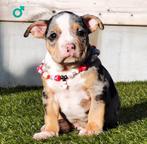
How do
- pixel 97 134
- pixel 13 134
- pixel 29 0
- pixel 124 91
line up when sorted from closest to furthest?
pixel 97 134 → pixel 13 134 → pixel 124 91 → pixel 29 0

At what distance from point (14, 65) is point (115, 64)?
156 cm

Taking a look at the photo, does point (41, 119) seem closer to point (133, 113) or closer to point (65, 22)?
point (133, 113)

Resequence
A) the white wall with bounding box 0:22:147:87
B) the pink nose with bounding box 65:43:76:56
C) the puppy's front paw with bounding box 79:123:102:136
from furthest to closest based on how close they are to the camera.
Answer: the white wall with bounding box 0:22:147:87 < the puppy's front paw with bounding box 79:123:102:136 < the pink nose with bounding box 65:43:76:56

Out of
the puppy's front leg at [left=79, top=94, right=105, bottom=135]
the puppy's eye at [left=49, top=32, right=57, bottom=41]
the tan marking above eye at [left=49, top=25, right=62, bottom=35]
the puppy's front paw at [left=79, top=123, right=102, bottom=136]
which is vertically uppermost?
the tan marking above eye at [left=49, top=25, right=62, bottom=35]

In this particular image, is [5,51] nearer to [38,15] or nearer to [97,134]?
[38,15]

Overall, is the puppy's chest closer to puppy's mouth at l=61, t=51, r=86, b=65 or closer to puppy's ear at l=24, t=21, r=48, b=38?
puppy's mouth at l=61, t=51, r=86, b=65

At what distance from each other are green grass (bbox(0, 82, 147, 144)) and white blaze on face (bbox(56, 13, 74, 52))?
2.70 feet

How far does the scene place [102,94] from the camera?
5086 mm

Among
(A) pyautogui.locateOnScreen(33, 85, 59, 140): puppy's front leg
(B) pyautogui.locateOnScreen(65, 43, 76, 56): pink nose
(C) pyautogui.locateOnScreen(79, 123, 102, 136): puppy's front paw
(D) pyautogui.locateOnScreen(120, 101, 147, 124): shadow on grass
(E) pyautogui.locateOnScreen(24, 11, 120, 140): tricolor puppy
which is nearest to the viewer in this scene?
(B) pyautogui.locateOnScreen(65, 43, 76, 56): pink nose

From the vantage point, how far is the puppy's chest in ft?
16.7

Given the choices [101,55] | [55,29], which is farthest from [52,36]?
[101,55]

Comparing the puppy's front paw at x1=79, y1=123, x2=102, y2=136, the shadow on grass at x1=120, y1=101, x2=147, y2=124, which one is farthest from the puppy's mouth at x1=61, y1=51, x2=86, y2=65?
the shadow on grass at x1=120, y1=101, x2=147, y2=124

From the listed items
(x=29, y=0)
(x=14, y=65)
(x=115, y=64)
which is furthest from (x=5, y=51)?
(x=115, y=64)

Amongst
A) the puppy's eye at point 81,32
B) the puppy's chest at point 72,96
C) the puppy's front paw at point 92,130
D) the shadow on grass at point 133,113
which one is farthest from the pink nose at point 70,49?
the shadow on grass at point 133,113
